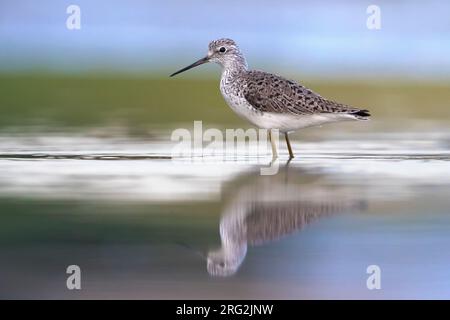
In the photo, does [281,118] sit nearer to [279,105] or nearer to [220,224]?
[279,105]

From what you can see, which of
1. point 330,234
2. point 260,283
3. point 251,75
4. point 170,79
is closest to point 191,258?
point 260,283

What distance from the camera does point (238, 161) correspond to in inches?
432

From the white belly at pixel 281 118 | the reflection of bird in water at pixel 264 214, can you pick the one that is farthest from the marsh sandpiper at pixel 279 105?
the reflection of bird in water at pixel 264 214

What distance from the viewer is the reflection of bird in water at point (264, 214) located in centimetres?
709

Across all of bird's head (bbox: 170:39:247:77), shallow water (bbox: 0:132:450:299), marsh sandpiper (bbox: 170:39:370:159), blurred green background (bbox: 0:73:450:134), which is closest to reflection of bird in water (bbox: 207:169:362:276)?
shallow water (bbox: 0:132:450:299)

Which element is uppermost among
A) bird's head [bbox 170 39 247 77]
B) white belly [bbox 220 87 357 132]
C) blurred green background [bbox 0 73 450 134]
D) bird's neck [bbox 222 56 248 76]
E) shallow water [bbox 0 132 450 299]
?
blurred green background [bbox 0 73 450 134]

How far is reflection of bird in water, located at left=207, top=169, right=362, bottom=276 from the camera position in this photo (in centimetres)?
709

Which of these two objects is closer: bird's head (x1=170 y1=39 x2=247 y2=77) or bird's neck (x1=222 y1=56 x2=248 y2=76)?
bird's neck (x1=222 y1=56 x2=248 y2=76)

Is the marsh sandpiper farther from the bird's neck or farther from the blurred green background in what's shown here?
the blurred green background

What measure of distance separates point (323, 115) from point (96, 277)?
499cm

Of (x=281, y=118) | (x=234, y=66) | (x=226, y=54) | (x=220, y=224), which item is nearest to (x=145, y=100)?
(x=226, y=54)

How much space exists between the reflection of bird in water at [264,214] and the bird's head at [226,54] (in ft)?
8.69

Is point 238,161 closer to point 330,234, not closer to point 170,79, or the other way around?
point 330,234

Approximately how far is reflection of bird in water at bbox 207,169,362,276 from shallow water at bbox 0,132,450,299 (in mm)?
15
